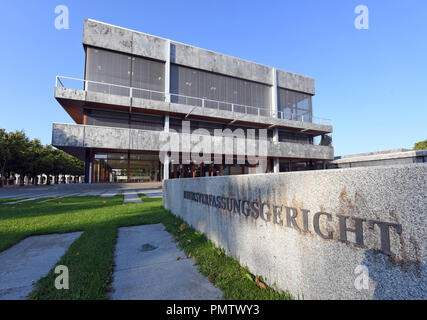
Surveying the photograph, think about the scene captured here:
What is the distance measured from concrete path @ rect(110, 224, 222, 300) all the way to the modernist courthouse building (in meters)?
17.2

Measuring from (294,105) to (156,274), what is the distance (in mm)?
33535

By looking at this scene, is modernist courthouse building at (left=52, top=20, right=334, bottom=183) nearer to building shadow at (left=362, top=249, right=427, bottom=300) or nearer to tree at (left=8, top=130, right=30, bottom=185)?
tree at (left=8, top=130, right=30, bottom=185)

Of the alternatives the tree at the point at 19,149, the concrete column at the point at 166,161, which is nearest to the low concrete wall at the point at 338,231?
the concrete column at the point at 166,161

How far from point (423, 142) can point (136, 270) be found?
181 ft

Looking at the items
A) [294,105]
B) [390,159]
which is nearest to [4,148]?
[294,105]

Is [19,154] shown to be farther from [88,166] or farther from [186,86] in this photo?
[186,86]

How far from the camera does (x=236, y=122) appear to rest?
26.1 m

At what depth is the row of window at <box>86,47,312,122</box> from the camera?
21.0 meters

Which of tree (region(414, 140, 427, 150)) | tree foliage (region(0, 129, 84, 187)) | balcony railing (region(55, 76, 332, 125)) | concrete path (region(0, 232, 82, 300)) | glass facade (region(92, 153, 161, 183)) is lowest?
concrete path (region(0, 232, 82, 300))

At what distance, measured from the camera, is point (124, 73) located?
2186cm

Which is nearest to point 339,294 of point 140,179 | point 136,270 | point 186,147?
point 136,270

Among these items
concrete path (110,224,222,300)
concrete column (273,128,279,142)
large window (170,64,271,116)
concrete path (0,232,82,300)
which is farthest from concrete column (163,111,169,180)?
concrete path (110,224,222,300)

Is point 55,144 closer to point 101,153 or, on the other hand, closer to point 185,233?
point 101,153

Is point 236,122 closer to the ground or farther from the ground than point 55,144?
farther from the ground
